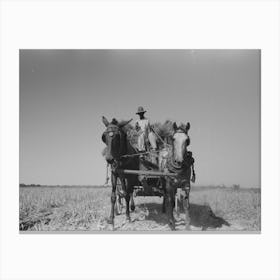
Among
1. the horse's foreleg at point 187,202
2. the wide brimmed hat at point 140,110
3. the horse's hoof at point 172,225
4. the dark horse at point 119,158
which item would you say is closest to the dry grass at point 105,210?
the horse's hoof at point 172,225

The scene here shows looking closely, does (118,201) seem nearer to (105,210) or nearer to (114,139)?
(105,210)

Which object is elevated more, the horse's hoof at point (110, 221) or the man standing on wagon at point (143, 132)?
the man standing on wagon at point (143, 132)

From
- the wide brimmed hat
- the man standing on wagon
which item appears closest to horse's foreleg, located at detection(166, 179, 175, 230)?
the man standing on wagon

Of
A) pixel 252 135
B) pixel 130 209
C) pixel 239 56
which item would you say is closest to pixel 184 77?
pixel 239 56

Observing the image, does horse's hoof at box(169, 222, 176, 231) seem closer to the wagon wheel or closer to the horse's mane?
the wagon wheel

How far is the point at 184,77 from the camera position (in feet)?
28.3

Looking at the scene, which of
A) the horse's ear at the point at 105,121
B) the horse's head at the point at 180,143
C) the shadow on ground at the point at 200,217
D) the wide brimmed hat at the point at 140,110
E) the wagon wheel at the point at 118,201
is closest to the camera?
the horse's head at the point at 180,143

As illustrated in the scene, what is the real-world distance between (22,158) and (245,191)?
466 cm

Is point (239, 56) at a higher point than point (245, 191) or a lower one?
higher

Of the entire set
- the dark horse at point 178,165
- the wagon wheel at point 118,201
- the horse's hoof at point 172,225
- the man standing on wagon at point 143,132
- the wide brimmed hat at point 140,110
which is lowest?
the horse's hoof at point 172,225

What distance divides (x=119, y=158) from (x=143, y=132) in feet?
2.76

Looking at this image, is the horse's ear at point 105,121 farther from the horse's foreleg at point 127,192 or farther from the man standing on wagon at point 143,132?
the horse's foreleg at point 127,192

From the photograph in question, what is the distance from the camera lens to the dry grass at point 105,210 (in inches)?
336
